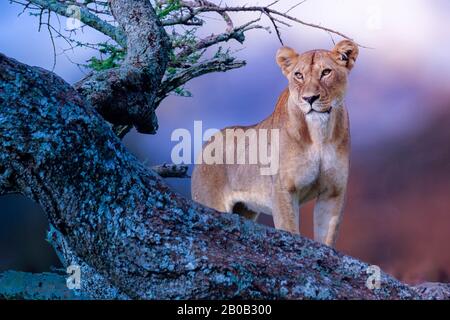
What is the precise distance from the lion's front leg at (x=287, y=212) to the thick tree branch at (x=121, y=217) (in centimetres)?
159

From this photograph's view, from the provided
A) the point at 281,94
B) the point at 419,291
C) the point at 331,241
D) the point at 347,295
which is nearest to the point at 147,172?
the point at 347,295

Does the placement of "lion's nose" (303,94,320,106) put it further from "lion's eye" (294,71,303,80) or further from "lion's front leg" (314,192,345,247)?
"lion's front leg" (314,192,345,247)

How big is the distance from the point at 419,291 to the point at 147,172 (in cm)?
105

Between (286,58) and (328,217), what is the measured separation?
0.94 metres

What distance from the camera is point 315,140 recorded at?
398 cm

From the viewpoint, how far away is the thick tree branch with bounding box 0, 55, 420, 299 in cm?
225

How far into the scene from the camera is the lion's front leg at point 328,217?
401cm

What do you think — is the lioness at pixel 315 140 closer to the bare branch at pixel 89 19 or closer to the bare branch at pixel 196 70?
the bare branch at pixel 196 70

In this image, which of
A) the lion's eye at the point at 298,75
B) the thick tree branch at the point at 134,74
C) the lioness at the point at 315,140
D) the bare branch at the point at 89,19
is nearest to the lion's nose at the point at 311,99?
the lioness at the point at 315,140

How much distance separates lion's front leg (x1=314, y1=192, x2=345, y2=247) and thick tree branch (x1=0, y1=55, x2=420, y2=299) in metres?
1.60

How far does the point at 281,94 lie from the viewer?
446 cm

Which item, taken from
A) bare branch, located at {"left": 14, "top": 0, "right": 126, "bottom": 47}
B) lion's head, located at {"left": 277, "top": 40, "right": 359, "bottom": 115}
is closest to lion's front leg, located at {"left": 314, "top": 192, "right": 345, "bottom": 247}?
lion's head, located at {"left": 277, "top": 40, "right": 359, "bottom": 115}

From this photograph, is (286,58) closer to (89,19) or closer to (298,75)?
(298,75)
